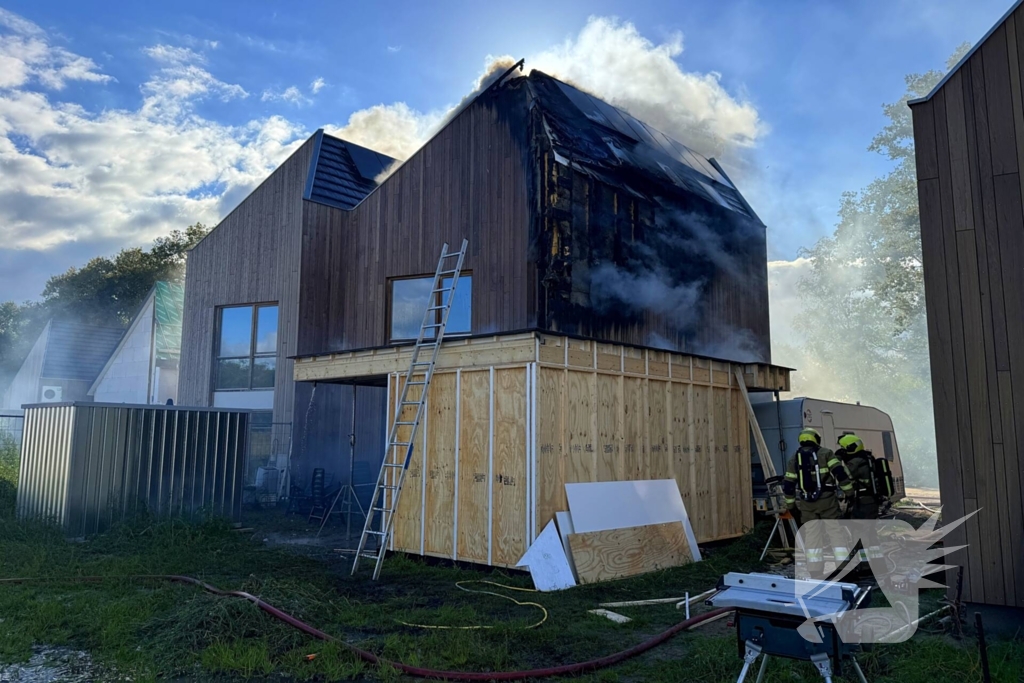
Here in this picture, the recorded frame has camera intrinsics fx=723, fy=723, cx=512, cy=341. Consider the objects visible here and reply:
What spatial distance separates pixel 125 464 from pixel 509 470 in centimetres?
693

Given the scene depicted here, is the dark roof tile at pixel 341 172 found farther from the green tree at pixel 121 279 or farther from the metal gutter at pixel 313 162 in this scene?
the green tree at pixel 121 279

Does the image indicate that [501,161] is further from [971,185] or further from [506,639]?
[506,639]

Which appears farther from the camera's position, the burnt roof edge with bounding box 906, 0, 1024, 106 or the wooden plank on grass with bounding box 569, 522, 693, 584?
the wooden plank on grass with bounding box 569, 522, 693, 584

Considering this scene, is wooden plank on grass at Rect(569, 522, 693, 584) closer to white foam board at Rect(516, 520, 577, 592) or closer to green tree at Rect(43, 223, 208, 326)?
white foam board at Rect(516, 520, 577, 592)

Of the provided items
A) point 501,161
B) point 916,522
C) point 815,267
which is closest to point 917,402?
point 815,267

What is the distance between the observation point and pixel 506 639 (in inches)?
250

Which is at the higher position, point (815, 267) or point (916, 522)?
point (815, 267)

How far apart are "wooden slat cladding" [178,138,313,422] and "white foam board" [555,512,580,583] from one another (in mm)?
9024

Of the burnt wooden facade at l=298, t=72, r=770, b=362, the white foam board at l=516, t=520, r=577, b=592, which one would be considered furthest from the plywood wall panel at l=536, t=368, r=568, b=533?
the burnt wooden facade at l=298, t=72, r=770, b=362

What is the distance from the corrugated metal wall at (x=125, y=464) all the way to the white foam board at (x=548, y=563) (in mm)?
6699

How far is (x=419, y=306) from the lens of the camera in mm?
15281

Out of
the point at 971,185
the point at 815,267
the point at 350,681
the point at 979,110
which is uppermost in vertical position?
the point at 815,267

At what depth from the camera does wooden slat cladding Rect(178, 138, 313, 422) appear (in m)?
16.7

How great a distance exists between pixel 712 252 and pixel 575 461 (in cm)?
985
